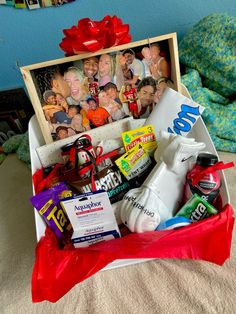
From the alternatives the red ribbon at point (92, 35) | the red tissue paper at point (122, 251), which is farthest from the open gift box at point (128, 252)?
the red ribbon at point (92, 35)

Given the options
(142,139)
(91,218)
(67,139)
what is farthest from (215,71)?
(91,218)

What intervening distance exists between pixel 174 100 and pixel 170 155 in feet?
0.74

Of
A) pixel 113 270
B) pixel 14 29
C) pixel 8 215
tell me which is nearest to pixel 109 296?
pixel 113 270

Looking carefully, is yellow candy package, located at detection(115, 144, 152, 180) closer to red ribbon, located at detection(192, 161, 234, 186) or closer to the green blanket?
red ribbon, located at detection(192, 161, 234, 186)

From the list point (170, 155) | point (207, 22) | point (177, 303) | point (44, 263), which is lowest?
point (177, 303)

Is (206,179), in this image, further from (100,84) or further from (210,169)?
(100,84)

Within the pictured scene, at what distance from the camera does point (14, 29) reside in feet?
3.14

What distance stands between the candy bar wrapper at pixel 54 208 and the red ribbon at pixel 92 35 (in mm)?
364

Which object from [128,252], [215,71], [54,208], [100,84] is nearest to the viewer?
[128,252]

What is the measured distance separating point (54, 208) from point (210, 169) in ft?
1.21

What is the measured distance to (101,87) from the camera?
29.3 inches

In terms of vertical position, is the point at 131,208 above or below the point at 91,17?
below

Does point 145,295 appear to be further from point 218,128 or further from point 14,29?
point 14,29

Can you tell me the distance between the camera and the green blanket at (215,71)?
0.82 meters
